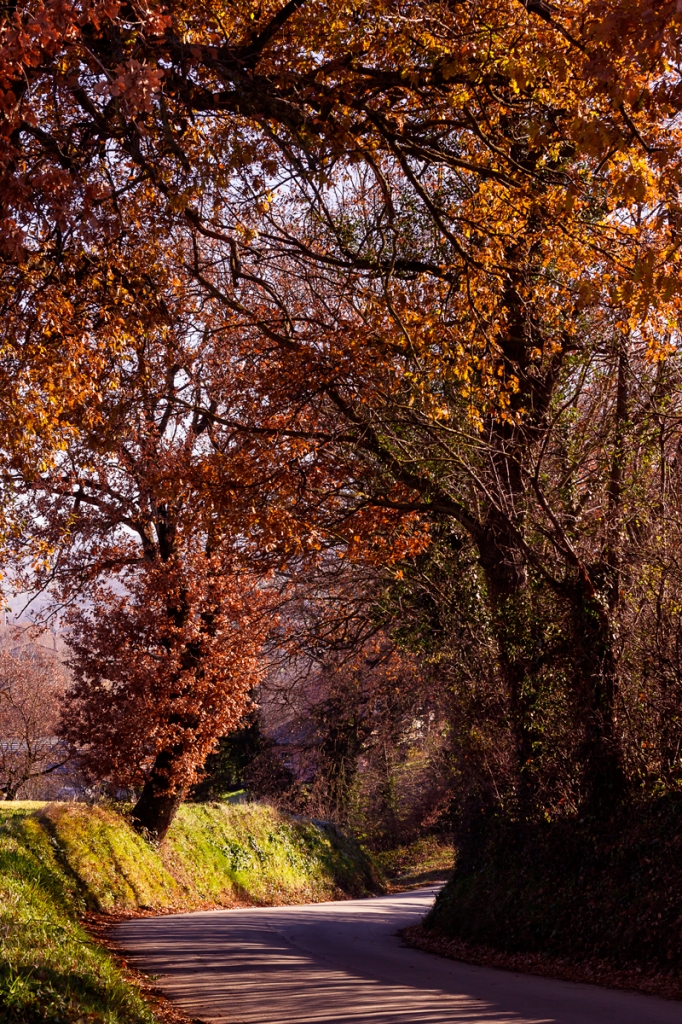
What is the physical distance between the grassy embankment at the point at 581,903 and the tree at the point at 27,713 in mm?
25642

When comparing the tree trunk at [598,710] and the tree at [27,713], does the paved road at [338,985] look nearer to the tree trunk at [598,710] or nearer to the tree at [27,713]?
the tree trunk at [598,710]

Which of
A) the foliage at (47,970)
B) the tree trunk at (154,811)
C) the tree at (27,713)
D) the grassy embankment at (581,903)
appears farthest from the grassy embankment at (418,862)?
the foliage at (47,970)

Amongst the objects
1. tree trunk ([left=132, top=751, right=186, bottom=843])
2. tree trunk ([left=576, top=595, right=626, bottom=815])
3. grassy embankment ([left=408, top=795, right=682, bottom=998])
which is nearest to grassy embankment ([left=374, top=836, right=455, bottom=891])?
tree trunk ([left=132, top=751, right=186, bottom=843])

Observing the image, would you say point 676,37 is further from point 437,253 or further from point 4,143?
point 437,253

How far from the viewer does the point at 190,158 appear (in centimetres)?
949

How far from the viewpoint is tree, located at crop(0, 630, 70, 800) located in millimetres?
38469

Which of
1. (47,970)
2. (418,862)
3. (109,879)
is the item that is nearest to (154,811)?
(109,879)

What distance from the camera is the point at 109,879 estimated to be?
18.1 m

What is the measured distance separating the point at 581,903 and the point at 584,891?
18 cm

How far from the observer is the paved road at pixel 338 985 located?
28.1 ft

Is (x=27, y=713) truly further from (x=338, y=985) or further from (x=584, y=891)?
(x=338, y=985)

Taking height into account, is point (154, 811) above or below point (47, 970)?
above

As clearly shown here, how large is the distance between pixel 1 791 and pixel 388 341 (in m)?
33.4

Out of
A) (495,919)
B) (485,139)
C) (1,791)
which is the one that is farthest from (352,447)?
(1,791)
